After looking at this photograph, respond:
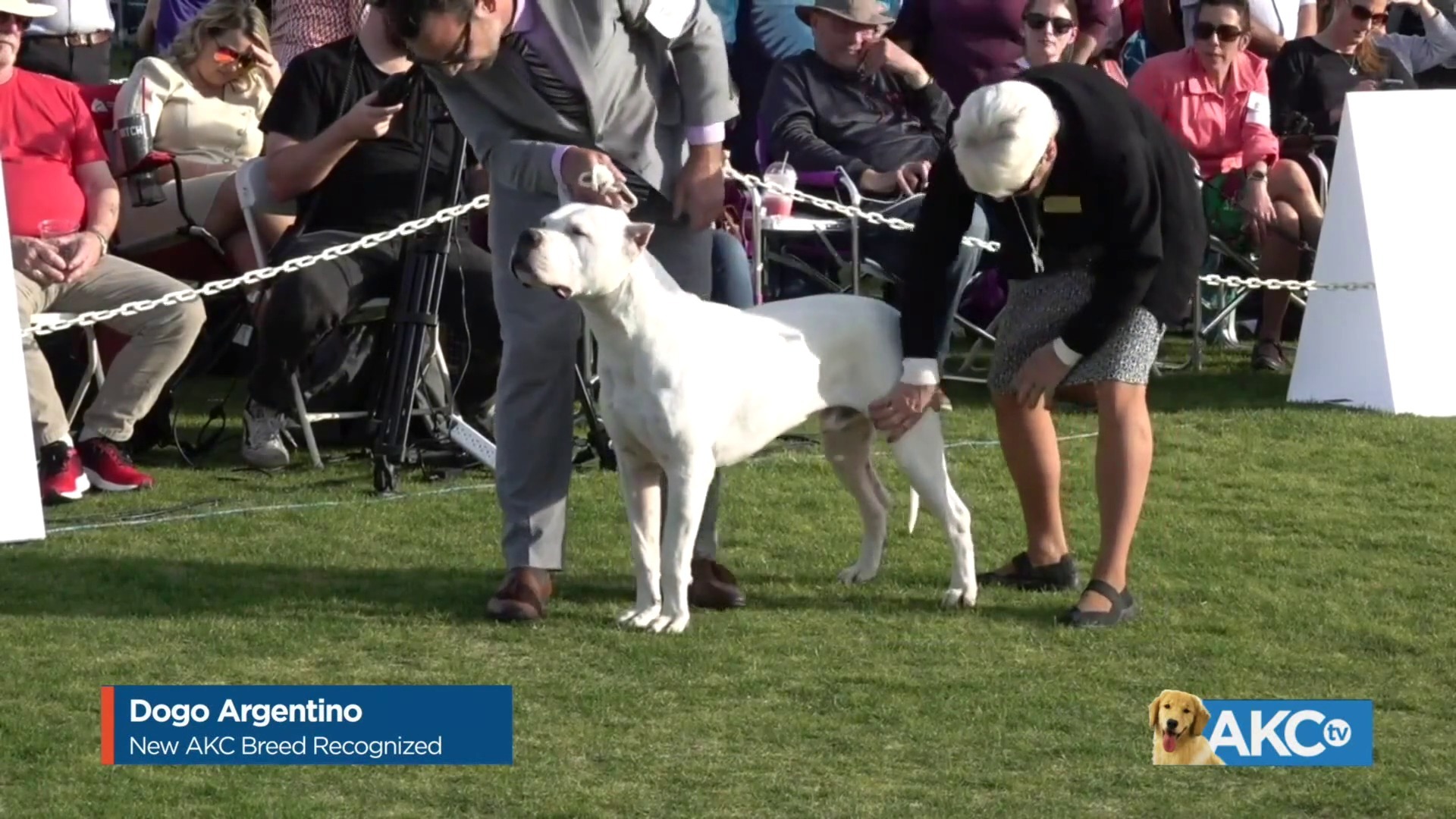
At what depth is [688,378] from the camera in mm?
5137

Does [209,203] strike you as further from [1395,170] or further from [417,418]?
[1395,170]

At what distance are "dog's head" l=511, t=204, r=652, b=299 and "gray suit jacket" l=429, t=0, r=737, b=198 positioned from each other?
331 millimetres

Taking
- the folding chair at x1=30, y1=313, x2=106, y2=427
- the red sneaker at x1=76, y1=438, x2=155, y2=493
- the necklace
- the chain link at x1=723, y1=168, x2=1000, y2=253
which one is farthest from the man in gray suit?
the folding chair at x1=30, y1=313, x2=106, y2=427

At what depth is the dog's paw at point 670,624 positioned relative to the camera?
5273mm

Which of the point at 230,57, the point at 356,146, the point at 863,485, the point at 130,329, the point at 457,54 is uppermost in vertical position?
the point at 457,54

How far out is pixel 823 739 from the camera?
176 inches

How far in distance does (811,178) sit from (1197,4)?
2.22m

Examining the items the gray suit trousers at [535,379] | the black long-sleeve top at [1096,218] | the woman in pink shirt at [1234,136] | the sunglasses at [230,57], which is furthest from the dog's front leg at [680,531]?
the woman in pink shirt at [1234,136]

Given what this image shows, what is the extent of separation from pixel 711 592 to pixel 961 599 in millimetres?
624

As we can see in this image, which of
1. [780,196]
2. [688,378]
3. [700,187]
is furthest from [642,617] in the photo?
[780,196]

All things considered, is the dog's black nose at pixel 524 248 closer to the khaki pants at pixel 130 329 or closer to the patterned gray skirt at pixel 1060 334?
the patterned gray skirt at pixel 1060 334

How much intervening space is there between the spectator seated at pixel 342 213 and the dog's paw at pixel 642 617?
2.33 meters

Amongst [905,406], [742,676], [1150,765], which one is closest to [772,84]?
[905,406]

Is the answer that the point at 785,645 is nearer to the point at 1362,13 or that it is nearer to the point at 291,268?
the point at 291,268
